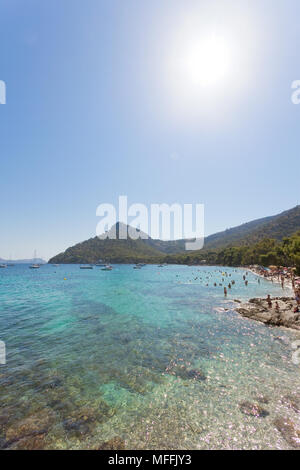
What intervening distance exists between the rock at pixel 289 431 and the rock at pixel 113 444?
5.99m

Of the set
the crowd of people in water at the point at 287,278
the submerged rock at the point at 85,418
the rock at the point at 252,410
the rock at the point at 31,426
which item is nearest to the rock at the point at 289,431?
the rock at the point at 252,410

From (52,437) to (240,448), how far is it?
6798mm

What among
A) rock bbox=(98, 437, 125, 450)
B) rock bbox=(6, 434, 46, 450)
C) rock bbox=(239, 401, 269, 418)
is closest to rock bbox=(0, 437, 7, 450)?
rock bbox=(6, 434, 46, 450)

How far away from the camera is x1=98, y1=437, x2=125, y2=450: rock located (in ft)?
21.7

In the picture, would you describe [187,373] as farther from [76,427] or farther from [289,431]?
[76,427]

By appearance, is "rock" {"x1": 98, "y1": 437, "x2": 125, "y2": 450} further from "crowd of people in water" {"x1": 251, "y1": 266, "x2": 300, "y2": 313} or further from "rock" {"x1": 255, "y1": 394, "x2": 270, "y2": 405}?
"crowd of people in water" {"x1": 251, "y1": 266, "x2": 300, "y2": 313}

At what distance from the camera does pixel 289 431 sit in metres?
7.19

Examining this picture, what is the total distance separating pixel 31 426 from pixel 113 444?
347cm

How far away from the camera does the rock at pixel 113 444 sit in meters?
6.61

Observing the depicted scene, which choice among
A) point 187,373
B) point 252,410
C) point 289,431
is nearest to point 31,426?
point 187,373

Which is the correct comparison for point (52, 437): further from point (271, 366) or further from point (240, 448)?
point (271, 366)

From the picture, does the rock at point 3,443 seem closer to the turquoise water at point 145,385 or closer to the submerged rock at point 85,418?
the turquoise water at point 145,385
